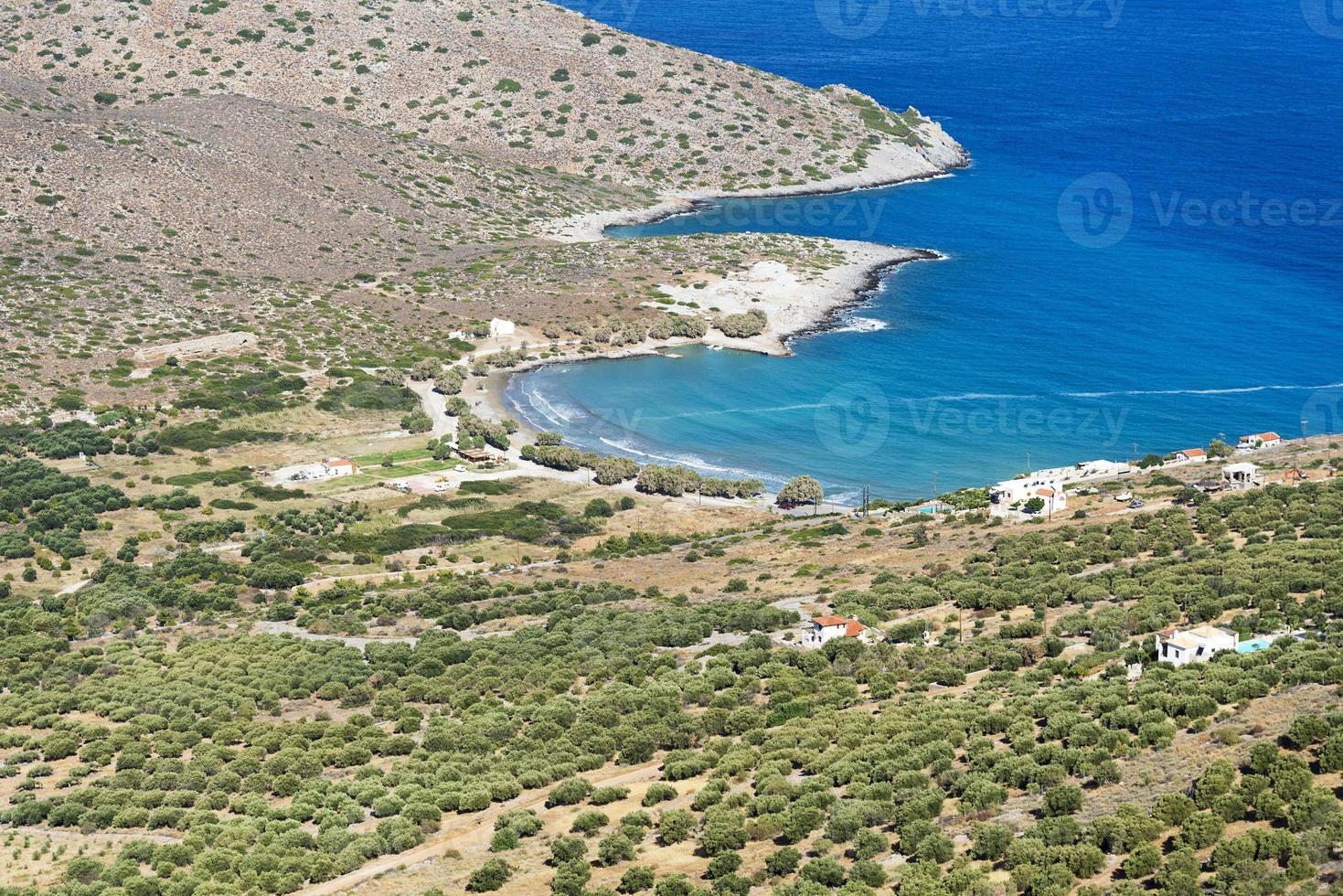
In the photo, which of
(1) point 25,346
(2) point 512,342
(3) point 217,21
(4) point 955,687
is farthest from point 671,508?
(3) point 217,21

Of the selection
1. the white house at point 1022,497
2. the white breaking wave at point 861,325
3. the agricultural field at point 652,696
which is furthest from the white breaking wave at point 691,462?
the white breaking wave at point 861,325

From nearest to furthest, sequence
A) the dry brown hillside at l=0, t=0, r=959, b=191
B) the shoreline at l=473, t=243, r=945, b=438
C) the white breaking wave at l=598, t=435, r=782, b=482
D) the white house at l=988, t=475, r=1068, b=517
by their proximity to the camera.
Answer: the white house at l=988, t=475, r=1068, b=517, the white breaking wave at l=598, t=435, r=782, b=482, the shoreline at l=473, t=243, r=945, b=438, the dry brown hillside at l=0, t=0, r=959, b=191

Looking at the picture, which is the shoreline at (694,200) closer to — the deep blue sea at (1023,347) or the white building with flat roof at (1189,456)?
the deep blue sea at (1023,347)

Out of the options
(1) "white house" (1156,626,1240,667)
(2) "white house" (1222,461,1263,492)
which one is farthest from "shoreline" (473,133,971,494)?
(1) "white house" (1156,626,1240,667)

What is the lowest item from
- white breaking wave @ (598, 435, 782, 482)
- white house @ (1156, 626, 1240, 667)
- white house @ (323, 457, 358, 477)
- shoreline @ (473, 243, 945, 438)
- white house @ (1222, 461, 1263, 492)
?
white house @ (323, 457, 358, 477)

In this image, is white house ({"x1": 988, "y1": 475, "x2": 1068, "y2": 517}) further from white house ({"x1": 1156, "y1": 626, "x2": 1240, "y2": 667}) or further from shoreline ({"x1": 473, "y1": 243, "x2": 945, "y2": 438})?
shoreline ({"x1": 473, "y1": 243, "x2": 945, "y2": 438})

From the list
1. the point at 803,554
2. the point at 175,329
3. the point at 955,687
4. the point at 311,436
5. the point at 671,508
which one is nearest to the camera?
the point at 955,687

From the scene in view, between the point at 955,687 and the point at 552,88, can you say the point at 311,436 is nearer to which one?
the point at 955,687
